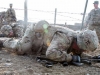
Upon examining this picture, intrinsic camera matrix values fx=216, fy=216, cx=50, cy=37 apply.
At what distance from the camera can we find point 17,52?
5.36 metres

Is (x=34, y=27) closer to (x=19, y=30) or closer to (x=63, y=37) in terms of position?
(x=63, y=37)

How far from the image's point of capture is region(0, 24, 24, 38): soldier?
32.1 ft

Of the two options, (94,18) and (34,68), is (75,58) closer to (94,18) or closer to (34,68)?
(34,68)

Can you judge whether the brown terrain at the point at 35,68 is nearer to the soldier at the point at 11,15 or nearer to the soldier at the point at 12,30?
the soldier at the point at 12,30

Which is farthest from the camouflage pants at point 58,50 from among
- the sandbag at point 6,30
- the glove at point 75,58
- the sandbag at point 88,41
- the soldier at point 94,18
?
the sandbag at point 6,30

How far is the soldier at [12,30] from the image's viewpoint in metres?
9.77

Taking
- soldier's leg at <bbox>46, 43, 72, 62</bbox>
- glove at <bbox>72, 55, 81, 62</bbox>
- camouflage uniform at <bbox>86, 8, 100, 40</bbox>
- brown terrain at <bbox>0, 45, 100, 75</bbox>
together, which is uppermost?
camouflage uniform at <bbox>86, 8, 100, 40</bbox>

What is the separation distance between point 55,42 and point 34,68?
80 cm

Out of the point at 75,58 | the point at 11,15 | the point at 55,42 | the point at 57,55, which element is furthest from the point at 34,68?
the point at 11,15

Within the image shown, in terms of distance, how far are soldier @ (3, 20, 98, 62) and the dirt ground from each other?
10.7 inches

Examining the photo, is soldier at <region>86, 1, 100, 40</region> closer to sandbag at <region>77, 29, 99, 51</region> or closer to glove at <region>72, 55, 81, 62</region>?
sandbag at <region>77, 29, 99, 51</region>

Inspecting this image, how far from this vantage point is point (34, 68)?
4.05 m

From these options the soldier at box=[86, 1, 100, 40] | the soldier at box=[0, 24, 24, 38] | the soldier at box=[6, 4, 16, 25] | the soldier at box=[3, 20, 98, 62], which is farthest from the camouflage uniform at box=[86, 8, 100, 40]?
the soldier at box=[6, 4, 16, 25]

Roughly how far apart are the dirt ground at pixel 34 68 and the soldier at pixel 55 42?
273 mm
